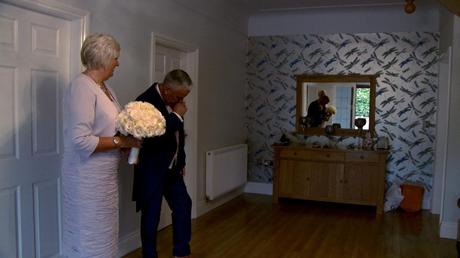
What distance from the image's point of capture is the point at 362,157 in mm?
5148

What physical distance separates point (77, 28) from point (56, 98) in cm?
50

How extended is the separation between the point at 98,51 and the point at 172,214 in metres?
1.44

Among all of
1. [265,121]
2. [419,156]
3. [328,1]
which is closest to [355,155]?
[419,156]

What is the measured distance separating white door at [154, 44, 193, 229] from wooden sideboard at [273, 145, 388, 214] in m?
1.50

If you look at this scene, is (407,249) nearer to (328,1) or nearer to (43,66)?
(328,1)

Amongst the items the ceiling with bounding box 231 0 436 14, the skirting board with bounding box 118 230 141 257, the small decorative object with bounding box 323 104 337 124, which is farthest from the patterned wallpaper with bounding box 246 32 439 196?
the skirting board with bounding box 118 230 141 257

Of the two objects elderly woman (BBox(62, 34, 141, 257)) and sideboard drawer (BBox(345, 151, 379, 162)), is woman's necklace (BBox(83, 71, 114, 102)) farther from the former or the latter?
sideboard drawer (BBox(345, 151, 379, 162))

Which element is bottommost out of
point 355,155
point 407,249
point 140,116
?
point 407,249

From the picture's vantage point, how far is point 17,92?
8.16 ft

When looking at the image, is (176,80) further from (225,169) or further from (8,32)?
(225,169)

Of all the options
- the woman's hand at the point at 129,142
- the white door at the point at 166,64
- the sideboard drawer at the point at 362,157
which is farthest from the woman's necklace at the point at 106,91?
the sideboard drawer at the point at 362,157

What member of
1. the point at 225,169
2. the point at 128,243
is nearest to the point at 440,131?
the point at 225,169

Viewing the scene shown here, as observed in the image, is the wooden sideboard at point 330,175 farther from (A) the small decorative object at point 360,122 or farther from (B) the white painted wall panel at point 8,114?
(B) the white painted wall panel at point 8,114

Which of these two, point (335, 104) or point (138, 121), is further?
point (335, 104)
